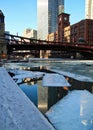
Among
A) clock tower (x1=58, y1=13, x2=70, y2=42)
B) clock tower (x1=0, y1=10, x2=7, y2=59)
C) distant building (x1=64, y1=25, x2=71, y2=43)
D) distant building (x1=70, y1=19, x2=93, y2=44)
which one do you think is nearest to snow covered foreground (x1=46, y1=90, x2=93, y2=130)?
clock tower (x1=0, y1=10, x2=7, y2=59)

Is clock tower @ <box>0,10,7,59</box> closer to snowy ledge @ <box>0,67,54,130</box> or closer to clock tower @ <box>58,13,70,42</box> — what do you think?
snowy ledge @ <box>0,67,54,130</box>

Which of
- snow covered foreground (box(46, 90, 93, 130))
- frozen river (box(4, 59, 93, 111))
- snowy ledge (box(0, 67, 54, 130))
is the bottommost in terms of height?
frozen river (box(4, 59, 93, 111))

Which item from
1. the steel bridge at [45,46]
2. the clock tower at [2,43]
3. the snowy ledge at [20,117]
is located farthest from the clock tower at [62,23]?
the snowy ledge at [20,117]

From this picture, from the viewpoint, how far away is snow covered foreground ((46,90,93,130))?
4.59 metres

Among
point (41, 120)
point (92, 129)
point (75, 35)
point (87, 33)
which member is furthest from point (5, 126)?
point (75, 35)

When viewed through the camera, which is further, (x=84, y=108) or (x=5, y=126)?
(x=84, y=108)

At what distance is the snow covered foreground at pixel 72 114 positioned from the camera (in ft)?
15.1

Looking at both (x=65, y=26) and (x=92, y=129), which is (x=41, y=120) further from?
(x=65, y=26)

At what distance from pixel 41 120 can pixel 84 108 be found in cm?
172

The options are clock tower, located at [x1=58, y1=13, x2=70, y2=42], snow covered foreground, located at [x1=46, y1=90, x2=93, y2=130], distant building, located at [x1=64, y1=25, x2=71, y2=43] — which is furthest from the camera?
clock tower, located at [x1=58, y1=13, x2=70, y2=42]

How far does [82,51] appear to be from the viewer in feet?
301

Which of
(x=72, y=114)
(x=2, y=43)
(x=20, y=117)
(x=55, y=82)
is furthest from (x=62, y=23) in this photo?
(x=20, y=117)

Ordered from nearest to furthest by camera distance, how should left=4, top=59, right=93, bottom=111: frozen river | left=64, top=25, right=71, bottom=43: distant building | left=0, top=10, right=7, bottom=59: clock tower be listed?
1. left=4, top=59, right=93, bottom=111: frozen river
2. left=0, top=10, right=7, bottom=59: clock tower
3. left=64, top=25, right=71, bottom=43: distant building

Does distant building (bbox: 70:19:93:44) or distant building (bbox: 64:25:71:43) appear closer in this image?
distant building (bbox: 70:19:93:44)
